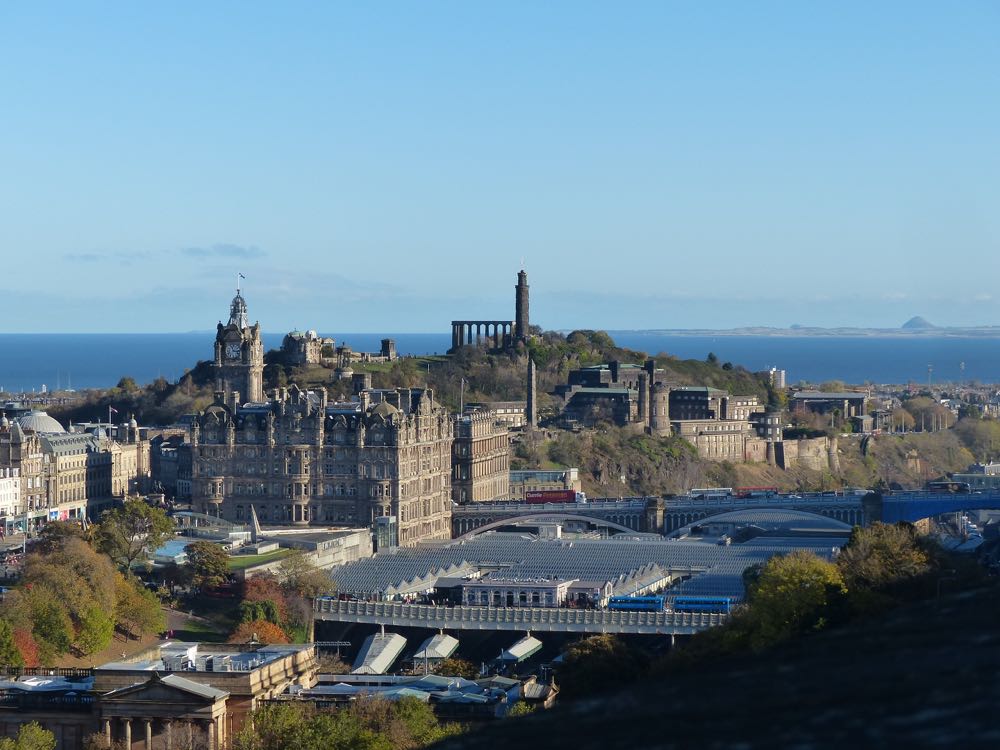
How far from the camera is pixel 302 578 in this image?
293 ft

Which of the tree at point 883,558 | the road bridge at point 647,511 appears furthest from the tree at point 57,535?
the tree at point 883,558

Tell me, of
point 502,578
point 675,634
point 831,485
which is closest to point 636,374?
point 831,485

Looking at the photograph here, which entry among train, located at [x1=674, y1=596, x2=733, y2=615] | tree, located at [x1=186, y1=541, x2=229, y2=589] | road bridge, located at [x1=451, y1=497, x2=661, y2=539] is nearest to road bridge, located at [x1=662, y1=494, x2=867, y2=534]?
road bridge, located at [x1=451, y1=497, x2=661, y2=539]

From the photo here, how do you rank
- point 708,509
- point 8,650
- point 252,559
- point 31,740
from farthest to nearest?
point 708,509
point 252,559
point 8,650
point 31,740

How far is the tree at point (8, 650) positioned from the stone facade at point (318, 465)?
147 feet

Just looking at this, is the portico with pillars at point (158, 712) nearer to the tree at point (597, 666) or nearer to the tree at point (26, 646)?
the tree at point (597, 666)

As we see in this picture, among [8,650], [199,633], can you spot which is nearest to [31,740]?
[8,650]

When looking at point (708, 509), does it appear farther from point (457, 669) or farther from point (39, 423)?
point (457, 669)

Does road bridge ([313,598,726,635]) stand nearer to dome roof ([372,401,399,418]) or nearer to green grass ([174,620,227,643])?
green grass ([174,620,227,643])

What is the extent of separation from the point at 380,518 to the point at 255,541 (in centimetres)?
903

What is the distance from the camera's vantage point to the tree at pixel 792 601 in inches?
2271

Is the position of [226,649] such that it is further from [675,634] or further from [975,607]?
[975,607]

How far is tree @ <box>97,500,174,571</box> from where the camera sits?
90750 mm

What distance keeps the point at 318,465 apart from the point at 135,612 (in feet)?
115
